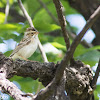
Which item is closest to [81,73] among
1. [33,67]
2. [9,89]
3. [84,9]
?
[33,67]

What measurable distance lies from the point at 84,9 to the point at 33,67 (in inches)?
155

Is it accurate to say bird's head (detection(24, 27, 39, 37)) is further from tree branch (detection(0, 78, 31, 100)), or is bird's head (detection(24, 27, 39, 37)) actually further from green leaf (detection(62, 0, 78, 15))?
green leaf (detection(62, 0, 78, 15))

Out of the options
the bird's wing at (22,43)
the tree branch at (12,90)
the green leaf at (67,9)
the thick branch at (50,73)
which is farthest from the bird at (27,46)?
the green leaf at (67,9)

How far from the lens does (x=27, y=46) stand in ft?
14.4

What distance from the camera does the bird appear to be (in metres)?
4.23

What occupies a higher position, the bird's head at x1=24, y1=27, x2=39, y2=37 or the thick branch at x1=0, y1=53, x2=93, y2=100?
the bird's head at x1=24, y1=27, x2=39, y2=37

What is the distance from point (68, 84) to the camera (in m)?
3.50

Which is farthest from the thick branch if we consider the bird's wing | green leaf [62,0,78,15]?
green leaf [62,0,78,15]

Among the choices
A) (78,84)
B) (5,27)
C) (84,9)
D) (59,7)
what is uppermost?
(59,7)

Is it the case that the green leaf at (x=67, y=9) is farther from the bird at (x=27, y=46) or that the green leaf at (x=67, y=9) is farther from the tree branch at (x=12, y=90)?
the tree branch at (x=12, y=90)

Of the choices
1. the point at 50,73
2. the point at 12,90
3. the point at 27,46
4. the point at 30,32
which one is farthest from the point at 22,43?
the point at 12,90

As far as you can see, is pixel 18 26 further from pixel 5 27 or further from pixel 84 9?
pixel 84 9

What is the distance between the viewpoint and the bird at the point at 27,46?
423cm

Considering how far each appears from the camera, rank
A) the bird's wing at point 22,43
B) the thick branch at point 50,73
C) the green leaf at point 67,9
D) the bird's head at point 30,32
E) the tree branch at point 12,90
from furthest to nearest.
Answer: the green leaf at point 67,9, the bird's head at point 30,32, the bird's wing at point 22,43, the thick branch at point 50,73, the tree branch at point 12,90
